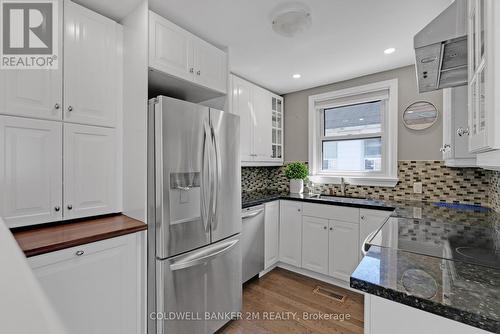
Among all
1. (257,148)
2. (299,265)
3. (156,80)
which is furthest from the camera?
(257,148)

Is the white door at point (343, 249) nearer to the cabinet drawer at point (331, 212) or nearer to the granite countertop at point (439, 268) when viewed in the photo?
the cabinet drawer at point (331, 212)

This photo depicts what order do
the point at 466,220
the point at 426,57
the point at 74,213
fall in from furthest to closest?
the point at 466,220 → the point at 74,213 → the point at 426,57

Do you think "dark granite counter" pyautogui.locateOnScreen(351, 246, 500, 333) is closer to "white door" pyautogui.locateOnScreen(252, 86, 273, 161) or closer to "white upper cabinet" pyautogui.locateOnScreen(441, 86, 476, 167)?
"white upper cabinet" pyautogui.locateOnScreen(441, 86, 476, 167)

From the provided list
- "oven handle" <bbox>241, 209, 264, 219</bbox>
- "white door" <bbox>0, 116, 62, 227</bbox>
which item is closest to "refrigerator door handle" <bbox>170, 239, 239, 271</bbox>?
"oven handle" <bbox>241, 209, 264, 219</bbox>

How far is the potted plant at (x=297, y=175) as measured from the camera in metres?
3.19

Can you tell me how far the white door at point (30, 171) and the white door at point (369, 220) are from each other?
253cm

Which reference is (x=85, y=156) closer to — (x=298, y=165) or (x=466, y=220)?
(x=298, y=165)

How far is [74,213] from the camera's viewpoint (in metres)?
1.56

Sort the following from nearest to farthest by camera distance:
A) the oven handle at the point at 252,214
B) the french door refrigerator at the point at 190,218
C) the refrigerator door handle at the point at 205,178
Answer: the french door refrigerator at the point at 190,218 → the refrigerator door handle at the point at 205,178 → the oven handle at the point at 252,214

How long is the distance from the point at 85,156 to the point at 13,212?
1.59 feet

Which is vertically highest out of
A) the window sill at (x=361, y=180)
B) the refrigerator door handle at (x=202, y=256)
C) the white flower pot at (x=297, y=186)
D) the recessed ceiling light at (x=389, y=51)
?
the recessed ceiling light at (x=389, y=51)

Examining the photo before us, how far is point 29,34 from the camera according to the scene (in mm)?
1456

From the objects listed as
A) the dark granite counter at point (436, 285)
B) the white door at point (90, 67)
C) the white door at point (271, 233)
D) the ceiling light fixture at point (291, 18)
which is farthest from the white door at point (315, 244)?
the white door at point (90, 67)

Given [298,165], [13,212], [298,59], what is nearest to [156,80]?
[13,212]
